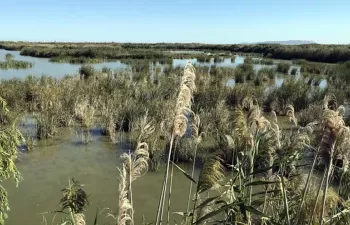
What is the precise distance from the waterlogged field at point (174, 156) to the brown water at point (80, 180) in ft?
0.07

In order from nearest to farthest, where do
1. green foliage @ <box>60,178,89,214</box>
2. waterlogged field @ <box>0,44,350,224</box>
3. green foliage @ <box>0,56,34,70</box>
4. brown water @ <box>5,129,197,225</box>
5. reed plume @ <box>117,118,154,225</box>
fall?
reed plume @ <box>117,118,154,225</box> < waterlogged field @ <box>0,44,350,224</box> < green foliage @ <box>60,178,89,214</box> < brown water @ <box>5,129,197,225</box> < green foliage @ <box>0,56,34,70</box>

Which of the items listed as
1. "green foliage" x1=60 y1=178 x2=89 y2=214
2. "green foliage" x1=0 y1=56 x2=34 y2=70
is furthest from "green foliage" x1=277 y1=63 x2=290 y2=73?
"green foliage" x1=60 y1=178 x2=89 y2=214

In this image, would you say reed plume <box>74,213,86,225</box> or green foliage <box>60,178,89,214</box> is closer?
reed plume <box>74,213,86,225</box>

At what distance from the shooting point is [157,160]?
7414mm

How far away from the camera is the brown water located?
563cm

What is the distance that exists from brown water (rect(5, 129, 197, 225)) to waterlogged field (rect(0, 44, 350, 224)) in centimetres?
2

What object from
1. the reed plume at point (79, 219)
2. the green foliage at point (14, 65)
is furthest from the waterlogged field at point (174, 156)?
the green foliage at point (14, 65)

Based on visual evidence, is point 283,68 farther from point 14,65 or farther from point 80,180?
point 80,180

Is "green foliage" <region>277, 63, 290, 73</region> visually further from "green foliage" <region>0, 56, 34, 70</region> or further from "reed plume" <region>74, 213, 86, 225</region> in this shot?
"reed plume" <region>74, 213, 86, 225</region>

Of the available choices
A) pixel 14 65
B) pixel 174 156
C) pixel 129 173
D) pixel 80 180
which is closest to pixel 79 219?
pixel 129 173

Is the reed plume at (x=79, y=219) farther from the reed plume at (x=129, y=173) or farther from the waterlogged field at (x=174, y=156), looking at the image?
the reed plume at (x=129, y=173)

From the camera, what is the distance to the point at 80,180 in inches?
268

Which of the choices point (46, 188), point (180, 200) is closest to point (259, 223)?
point (180, 200)

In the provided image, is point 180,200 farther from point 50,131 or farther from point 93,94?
point 93,94
